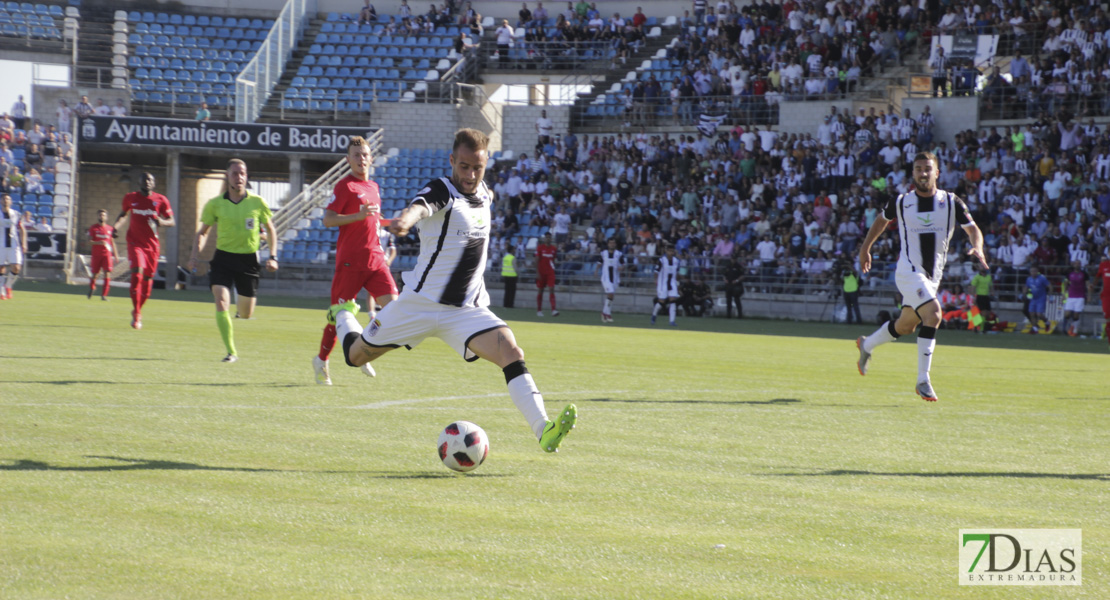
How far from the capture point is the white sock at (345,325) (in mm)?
8266

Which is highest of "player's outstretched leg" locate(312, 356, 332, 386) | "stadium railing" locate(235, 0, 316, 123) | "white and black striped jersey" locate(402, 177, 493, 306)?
"stadium railing" locate(235, 0, 316, 123)

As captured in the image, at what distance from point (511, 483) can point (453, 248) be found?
1594mm

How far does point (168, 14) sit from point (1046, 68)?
33139 mm

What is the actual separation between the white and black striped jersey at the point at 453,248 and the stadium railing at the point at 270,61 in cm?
3644

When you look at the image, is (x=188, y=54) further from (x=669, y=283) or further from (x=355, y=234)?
(x=355, y=234)

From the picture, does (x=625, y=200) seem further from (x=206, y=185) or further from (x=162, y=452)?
(x=162, y=452)

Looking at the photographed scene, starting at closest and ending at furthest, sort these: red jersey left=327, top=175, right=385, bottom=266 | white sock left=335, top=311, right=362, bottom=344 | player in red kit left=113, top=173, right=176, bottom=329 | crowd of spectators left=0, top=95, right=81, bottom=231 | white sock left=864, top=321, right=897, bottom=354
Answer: white sock left=335, top=311, right=362, bottom=344
red jersey left=327, top=175, right=385, bottom=266
white sock left=864, top=321, right=897, bottom=354
player in red kit left=113, top=173, right=176, bottom=329
crowd of spectators left=0, top=95, right=81, bottom=231

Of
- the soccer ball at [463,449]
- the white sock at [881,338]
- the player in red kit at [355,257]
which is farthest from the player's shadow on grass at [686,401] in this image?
the soccer ball at [463,449]

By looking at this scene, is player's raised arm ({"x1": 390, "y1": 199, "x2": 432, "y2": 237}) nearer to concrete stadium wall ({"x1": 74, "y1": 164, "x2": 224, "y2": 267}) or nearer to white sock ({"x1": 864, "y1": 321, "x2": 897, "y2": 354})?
white sock ({"x1": 864, "y1": 321, "x2": 897, "y2": 354})

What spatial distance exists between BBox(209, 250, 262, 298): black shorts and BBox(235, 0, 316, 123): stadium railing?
30.3m

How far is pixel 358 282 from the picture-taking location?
11.0 metres

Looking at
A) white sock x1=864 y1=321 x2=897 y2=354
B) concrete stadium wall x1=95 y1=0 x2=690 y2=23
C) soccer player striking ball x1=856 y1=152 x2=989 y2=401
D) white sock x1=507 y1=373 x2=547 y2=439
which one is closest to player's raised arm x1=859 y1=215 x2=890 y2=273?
soccer player striking ball x1=856 y1=152 x2=989 y2=401

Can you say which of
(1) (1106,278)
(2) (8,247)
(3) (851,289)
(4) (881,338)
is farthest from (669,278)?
(4) (881,338)

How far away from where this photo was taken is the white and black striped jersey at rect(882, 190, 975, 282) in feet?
39.1
